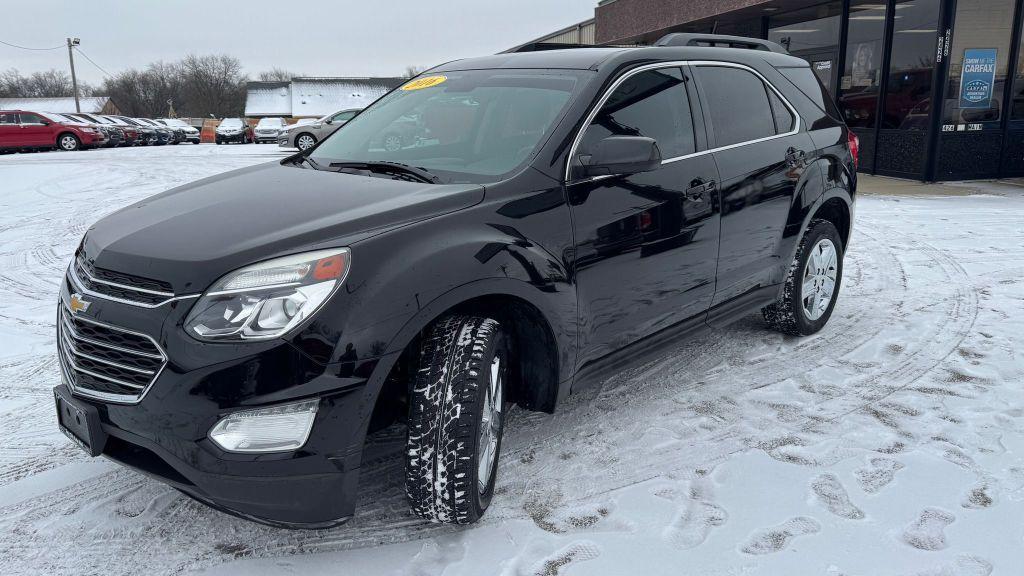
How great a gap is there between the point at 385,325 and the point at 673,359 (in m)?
2.65

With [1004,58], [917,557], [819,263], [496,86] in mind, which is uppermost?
[1004,58]

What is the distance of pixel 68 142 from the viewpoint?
28.1 meters

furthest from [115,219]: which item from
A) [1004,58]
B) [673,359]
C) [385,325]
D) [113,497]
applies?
[1004,58]

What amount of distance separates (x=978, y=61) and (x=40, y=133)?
96.0 ft

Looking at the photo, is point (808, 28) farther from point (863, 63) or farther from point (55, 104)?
point (55, 104)

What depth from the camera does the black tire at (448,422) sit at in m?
2.53

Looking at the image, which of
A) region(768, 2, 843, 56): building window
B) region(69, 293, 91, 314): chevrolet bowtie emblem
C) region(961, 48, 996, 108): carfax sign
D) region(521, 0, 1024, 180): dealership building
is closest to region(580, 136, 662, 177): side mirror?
region(69, 293, 91, 314): chevrolet bowtie emblem

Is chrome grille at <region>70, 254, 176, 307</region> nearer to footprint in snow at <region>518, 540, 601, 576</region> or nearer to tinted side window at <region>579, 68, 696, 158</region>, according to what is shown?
footprint in snow at <region>518, 540, 601, 576</region>

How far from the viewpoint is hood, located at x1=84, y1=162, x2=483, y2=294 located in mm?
2359

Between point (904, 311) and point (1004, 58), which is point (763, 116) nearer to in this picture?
point (904, 311)

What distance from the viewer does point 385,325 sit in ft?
7.75

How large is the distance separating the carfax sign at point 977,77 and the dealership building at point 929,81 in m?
0.02

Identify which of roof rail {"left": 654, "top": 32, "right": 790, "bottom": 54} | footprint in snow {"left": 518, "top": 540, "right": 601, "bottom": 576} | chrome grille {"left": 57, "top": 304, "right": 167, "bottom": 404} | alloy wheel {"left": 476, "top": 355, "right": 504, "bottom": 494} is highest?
roof rail {"left": 654, "top": 32, "right": 790, "bottom": 54}

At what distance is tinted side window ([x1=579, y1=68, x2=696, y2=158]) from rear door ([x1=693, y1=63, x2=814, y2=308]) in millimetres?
220
